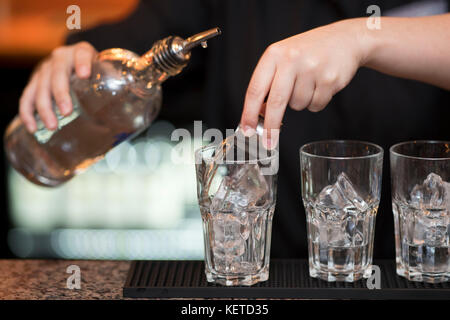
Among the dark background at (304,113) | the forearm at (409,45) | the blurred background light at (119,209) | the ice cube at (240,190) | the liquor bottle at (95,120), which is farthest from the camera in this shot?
the blurred background light at (119,209)

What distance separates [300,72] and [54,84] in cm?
48

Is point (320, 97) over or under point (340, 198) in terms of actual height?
over

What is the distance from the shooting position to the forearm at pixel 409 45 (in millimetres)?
1000

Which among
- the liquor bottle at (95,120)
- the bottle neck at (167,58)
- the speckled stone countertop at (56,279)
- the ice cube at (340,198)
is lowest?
the speckled stone countertop at (56,279)

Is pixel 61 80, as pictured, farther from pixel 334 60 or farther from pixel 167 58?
pixel 334 60

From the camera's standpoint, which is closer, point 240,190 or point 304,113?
point 240,190

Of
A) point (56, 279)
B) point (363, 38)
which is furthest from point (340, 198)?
point (56, 279)

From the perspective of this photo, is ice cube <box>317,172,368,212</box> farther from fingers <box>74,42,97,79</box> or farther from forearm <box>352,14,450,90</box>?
fingers <box>74,42,97,79</box>

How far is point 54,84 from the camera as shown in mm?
1164

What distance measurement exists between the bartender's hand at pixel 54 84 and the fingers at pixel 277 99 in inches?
15.4

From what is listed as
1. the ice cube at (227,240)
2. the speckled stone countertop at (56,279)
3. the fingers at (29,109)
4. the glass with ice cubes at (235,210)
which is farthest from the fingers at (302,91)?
the fingers at (29,109)

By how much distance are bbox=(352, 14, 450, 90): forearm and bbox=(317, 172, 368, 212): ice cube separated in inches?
8.8

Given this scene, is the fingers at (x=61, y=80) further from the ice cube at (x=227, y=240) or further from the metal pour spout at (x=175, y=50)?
the ice cube at (x=227, y=240)

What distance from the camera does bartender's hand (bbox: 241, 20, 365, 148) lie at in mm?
928
